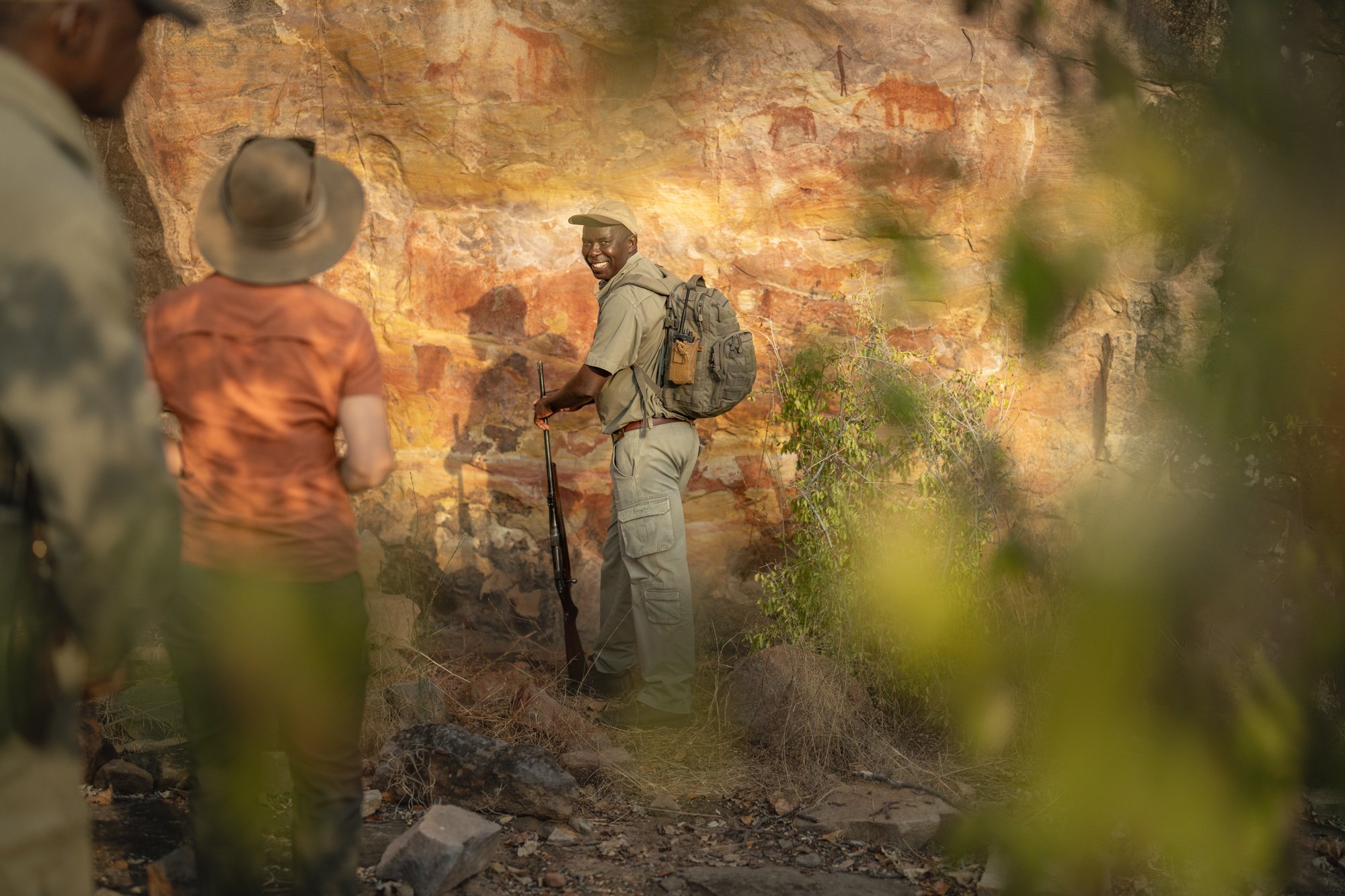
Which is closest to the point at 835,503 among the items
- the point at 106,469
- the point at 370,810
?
the point at 370,810

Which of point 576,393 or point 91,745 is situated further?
point 576,393

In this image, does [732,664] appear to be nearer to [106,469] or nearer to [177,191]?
[177,191]

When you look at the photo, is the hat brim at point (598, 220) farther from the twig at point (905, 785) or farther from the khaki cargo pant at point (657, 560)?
the twig at point (905, 785)

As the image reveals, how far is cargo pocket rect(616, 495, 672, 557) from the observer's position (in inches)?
199

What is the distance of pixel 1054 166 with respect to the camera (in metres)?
0.81

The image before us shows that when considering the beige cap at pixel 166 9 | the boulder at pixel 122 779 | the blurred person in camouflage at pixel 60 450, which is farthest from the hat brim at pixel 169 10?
the boulder at pixel 122 779

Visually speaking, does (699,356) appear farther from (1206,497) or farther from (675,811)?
(1206,497)

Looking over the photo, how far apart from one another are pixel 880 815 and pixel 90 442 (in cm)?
345

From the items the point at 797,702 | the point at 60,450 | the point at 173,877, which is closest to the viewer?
the point at 60,450

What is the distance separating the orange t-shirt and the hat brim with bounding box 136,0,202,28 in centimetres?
74

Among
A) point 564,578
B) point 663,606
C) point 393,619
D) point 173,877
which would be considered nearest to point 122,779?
point 173,877

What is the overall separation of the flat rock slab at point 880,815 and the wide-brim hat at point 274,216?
105 inches

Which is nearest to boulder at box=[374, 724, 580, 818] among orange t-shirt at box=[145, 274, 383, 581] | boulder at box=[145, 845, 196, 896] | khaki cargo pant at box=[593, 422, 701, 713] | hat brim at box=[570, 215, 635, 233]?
khaki cargo pant at box=[593, 422, 701, 713]

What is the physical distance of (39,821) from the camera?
1450mm
